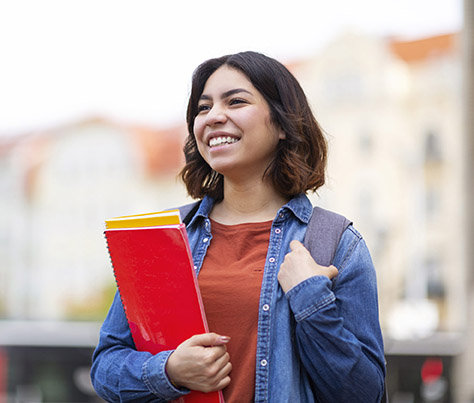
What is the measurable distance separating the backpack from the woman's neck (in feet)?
0.31

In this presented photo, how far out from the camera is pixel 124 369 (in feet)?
4.65

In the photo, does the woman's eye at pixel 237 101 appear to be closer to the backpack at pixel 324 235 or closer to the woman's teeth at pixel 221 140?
the woman's teeth at pixel 221 140

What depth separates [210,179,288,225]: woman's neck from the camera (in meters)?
1.52

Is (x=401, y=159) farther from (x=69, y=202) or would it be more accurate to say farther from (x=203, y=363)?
(x=203, y=363)

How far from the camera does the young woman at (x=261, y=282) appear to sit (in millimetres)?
1312

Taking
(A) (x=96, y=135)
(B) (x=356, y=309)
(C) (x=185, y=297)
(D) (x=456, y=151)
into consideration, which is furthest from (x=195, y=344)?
(A) (x=96, y=135)

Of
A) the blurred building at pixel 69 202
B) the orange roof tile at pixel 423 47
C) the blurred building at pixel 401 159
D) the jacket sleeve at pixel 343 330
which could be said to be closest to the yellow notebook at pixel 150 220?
the jacket sleeve at pixel 343 330

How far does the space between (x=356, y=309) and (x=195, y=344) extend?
12.1 inches

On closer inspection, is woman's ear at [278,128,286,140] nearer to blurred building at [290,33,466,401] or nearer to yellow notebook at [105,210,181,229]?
yellow notebook at [105,210,181,229]

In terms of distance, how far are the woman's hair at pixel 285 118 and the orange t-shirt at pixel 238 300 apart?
14 centimetres

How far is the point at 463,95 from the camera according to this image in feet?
21.2

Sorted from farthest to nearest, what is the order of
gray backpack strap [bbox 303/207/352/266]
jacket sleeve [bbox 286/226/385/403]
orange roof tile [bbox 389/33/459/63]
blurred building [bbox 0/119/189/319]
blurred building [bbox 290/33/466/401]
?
blurred building [bbox 0/119/189/319], orange roof tile [bbox 389/33/459/63], blurred building [bbox 290/33/466/401], gray backpack strap [bbox 303/207/352/266], jacket sleeve [bbox 286/226/385/403]

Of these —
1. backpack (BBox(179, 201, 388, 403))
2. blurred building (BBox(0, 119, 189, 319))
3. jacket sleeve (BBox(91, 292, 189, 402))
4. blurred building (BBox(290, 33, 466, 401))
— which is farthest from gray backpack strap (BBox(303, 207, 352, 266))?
blurred building (BBox(0, 119, 189, 319))

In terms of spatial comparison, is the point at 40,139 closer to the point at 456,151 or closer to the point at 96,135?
the point at 96,135
